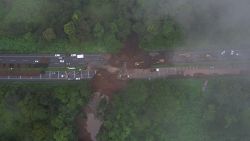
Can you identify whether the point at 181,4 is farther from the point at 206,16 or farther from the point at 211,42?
the point at 211,42

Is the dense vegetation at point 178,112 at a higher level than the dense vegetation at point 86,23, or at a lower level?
lower

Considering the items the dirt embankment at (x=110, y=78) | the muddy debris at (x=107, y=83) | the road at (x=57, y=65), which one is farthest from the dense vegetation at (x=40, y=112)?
the road at (x=57, y=65)

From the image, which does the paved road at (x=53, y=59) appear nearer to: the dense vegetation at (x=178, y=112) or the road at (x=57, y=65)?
the road at (x=57, y=65)

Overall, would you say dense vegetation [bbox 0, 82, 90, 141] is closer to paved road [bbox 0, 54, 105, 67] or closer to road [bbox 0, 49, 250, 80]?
road [bbox 0, 49, 250, 80]

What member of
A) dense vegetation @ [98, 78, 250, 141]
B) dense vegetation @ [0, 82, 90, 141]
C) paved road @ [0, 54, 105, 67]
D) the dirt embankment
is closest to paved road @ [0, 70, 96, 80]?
paved road @ [0, 54, 105, 67]

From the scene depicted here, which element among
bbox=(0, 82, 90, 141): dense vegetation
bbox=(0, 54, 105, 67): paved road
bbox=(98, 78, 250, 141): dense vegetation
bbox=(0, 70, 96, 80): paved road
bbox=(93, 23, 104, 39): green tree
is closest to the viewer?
bbox=(0, 82, 90, 141): dense vegetation

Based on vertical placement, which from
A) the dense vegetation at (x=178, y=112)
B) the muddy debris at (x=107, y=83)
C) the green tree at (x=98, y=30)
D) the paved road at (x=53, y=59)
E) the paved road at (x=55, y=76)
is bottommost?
the dense vegetation at (x=178, y=112)
